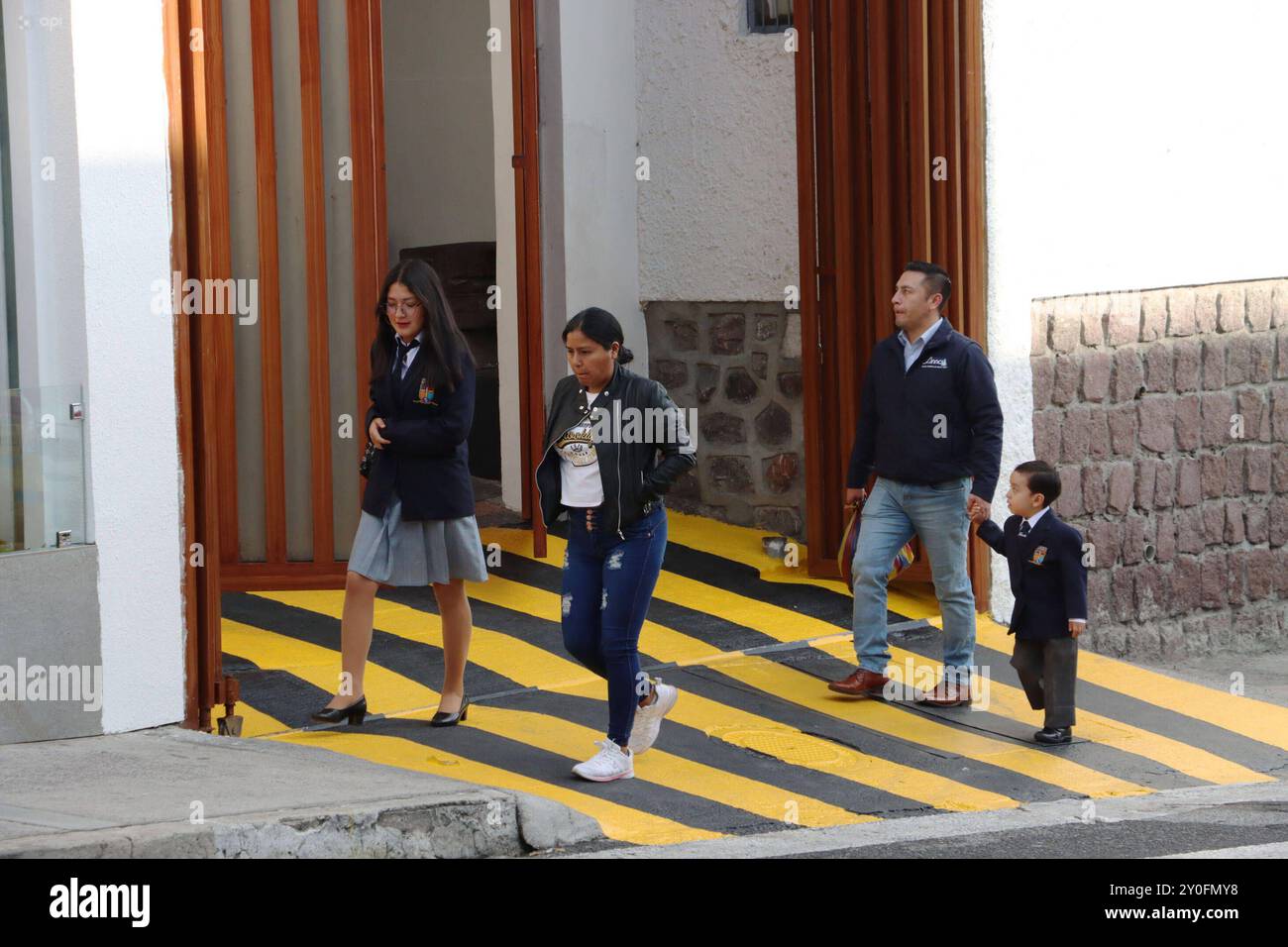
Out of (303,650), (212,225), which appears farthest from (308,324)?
(303,650)

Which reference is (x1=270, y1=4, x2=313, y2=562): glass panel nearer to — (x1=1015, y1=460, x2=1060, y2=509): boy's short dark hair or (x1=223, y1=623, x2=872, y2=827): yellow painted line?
(x1=223, y1=623, x2=872, y2=827): yellow painted line

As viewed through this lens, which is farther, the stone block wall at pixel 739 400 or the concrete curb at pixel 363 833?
the stone block wall at pixel 739 400

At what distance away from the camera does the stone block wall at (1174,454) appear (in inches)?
412

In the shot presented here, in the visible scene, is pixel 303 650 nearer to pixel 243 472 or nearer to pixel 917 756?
pixel 243 472

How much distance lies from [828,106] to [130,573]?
4.68m

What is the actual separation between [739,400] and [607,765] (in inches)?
178

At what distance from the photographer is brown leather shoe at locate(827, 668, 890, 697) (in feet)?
27.9

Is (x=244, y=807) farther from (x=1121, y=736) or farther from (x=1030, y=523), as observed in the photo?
(x=1121, y=736)

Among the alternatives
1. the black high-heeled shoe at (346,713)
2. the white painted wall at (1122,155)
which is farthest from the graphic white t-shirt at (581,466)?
the white painted wall at (1122,155)

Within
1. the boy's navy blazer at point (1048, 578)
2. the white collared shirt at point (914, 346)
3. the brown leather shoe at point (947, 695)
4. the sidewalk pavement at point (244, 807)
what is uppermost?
the white collared shirt at point (914, 346)

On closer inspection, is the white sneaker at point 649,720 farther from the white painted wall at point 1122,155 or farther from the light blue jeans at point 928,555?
the white painted wall at point 1122,155

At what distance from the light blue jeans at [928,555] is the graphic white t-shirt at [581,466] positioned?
1.87 meters

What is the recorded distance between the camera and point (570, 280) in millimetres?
10945

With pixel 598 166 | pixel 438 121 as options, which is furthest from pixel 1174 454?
pixel 438 121
